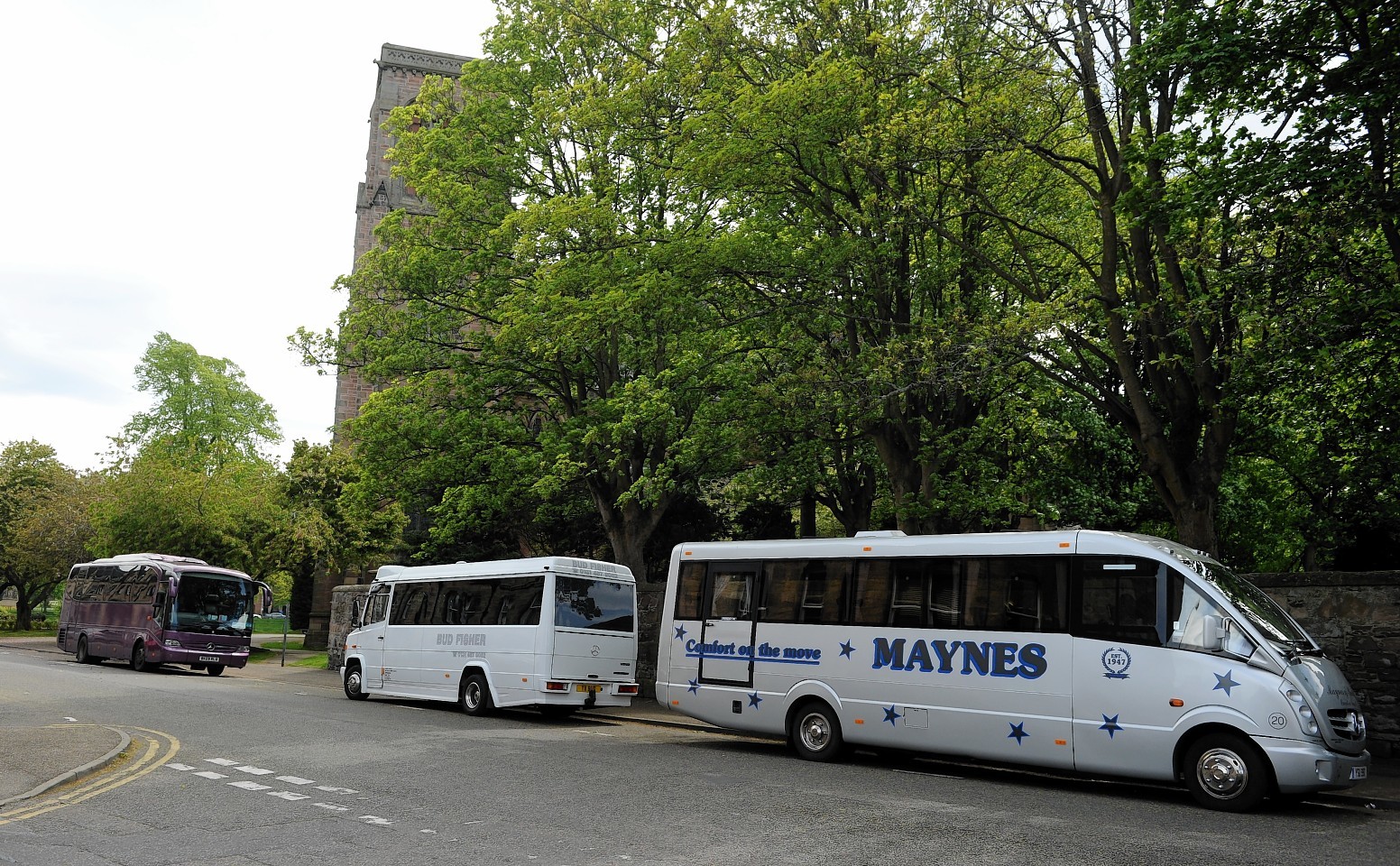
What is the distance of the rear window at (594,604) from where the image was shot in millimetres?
18656

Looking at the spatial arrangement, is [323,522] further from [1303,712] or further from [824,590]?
[1303,712]

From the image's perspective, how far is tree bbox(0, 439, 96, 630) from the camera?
49438 mm

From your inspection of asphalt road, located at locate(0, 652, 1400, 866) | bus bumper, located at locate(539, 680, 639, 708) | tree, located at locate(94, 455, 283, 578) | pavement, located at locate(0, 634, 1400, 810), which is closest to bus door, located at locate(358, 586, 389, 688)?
bus bumper, located at locate(539, 680, 639, 708)

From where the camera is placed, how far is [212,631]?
30.0 meters

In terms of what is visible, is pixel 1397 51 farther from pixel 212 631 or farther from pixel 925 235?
pixel 212 631

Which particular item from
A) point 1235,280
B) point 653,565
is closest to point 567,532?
point 653,565

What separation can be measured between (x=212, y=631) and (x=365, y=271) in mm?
11035

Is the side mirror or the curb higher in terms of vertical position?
the side mirror

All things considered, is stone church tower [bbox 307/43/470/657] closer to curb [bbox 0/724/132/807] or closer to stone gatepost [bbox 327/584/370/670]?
stone gatepost [bbox 327/584/370/670]

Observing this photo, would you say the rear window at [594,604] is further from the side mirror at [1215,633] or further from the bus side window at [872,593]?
the side mirror at [1215,633]

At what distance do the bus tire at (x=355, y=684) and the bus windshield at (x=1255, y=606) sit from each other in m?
16.4

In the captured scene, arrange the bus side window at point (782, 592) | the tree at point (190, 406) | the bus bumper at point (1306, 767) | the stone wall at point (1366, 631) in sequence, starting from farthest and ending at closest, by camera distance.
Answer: the tree at point (190, 406), the bus side window at point (782, 592), the stone wall at point (1366, 631), the bus bumper at point (1306, 767)

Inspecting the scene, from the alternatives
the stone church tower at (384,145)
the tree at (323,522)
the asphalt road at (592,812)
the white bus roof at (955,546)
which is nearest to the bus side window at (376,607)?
the asphalt road at (592,812)

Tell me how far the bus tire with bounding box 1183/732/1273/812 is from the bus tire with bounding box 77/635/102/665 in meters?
31.1
